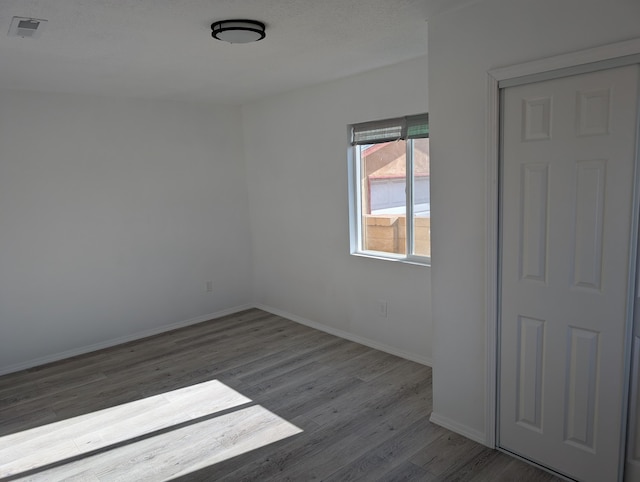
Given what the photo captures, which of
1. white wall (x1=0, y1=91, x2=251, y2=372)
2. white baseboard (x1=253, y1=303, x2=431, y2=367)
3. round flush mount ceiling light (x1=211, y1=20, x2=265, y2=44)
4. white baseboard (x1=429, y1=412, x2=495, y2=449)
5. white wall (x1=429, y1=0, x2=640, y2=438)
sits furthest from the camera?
white wall (x1=0, y1=91, x2=251, y2=372)

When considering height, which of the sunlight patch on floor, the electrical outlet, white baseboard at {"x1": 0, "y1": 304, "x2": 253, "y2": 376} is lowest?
the sunlight patch on floor

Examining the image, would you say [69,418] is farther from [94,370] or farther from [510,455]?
[510,455]

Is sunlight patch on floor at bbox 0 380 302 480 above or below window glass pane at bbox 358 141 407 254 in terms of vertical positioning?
below

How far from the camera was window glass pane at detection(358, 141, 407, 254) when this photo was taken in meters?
3.93

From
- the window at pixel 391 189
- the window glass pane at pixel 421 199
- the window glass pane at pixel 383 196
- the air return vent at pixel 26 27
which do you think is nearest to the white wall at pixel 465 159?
the window at pixel 391 189

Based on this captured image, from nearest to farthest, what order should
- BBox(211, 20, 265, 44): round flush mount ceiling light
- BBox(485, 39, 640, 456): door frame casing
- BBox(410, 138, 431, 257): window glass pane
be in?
BBox(485, 39, 640, 456): door frame casing → BBox(211, 20, 265, 44): round flush mount ceiling light → BBox(410, 138, 431, 257): window glass pane

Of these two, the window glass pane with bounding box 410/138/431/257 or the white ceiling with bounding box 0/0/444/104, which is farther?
the window glass pane with bounding box 410/138/431/257

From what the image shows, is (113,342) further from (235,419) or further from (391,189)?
(391,189)

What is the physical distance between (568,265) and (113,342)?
406 centimetres

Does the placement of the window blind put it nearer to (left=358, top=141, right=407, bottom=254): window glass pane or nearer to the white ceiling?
(left=358, top=141, right=407, bottom=254): window glass pane

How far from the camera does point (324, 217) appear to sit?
4516mm

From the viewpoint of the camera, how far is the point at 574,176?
2.17 m

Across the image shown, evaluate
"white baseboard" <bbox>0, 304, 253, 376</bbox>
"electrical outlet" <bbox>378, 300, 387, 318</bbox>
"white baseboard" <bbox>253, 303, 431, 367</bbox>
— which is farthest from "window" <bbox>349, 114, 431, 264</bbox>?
"white baseboard" <bbox>0, 304, 253, 376</bbox>

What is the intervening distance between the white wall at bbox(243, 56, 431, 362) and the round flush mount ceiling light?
1.45m
